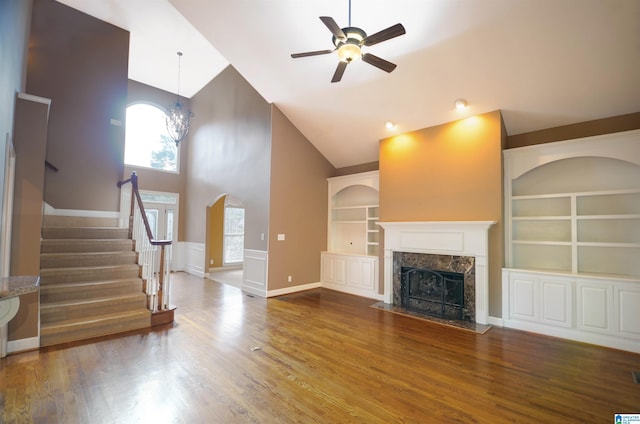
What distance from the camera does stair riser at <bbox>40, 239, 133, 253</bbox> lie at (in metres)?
4.30

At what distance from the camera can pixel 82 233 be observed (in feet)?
15.8

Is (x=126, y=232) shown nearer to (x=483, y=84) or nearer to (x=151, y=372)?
(x=151, y=372)

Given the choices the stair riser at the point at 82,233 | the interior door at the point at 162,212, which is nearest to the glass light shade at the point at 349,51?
the stair riser at the point at 82,233

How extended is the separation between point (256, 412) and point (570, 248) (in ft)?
15.4

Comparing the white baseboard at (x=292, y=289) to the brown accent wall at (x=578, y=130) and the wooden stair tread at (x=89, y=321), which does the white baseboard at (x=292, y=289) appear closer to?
the wooden stair tread at (x=89, y=321)

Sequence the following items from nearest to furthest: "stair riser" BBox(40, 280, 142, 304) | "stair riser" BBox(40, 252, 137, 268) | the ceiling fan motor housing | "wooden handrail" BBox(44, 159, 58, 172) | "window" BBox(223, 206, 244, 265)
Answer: the ceiling fan motor housing → "stair riser" BBox(40, 280, 142, 304) → "stair riser" BBox(40, 252, 137, 268) → "wooden handrail" BBox(44, 159, 58, 172) → "window" BBox(223, 206, 244, 265)

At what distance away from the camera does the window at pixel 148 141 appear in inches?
320

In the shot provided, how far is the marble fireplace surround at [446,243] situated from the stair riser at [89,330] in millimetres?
4045

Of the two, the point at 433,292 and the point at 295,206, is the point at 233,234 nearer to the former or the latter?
the point at 295,206

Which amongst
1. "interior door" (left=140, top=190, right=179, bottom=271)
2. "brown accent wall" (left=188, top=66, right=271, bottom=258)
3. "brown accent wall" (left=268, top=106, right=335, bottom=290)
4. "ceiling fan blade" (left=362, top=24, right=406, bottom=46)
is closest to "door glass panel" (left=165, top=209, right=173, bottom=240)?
"interior door" (left=140, top=190, right=179, bottom=271)

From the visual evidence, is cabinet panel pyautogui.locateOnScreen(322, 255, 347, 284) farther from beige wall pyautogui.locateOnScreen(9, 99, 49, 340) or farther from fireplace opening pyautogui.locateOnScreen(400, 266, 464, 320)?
beige wall pyautogui.locateOnScreen(9, 99, 49, 340)

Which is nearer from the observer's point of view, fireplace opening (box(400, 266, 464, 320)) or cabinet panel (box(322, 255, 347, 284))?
fireplace opening (box(400, 266, 464, 320))

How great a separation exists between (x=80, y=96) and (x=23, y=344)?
15.3ft

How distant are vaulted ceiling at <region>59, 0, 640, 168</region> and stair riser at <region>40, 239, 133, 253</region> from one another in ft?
12.5
